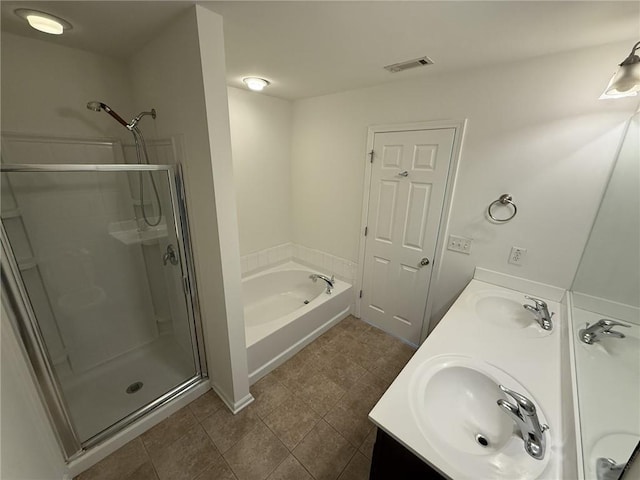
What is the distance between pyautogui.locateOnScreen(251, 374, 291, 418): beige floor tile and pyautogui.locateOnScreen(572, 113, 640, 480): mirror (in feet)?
5.18

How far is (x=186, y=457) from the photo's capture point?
4.66ft

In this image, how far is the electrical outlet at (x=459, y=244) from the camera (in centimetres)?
186

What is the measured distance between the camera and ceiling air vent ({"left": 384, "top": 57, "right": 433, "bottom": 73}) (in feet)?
4.96

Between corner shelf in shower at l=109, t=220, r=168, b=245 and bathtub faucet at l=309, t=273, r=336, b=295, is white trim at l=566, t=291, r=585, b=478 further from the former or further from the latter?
corner shelf in shower at l=109, t=220, r=168, b=245

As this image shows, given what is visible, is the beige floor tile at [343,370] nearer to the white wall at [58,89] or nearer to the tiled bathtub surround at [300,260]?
the tiled bathtub surround at [300,260]

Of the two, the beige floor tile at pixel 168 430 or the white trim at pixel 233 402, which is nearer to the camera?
the beige floor tile at pixel 168 430

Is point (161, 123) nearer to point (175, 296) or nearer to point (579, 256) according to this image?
point (175, 296)

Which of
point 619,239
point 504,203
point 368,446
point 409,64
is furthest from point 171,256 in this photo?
point 619,239

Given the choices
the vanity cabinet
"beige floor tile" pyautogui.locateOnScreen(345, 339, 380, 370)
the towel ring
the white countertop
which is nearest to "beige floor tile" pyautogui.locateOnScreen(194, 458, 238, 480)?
the vanity cabinet

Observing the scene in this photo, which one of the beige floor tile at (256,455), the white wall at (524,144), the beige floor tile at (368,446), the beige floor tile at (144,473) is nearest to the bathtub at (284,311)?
the beige floor tile at (256,455)

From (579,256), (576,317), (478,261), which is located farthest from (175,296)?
(579,256)

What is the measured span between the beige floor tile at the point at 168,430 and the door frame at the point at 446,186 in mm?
1785

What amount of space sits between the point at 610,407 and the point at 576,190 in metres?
1.17

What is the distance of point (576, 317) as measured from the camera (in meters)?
1.31
